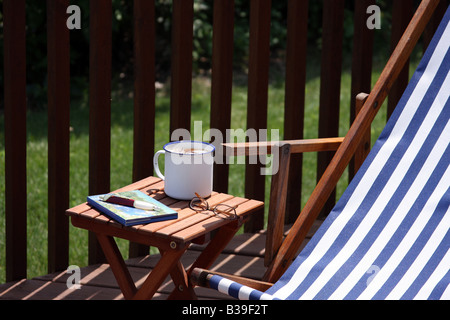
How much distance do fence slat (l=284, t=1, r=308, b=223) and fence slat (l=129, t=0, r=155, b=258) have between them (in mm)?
659

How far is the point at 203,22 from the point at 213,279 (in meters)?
4.14

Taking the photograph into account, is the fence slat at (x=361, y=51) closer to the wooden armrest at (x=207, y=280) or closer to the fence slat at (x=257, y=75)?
the fence slat at (x=257, y=75)

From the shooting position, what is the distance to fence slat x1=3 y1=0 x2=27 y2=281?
8.91 ft

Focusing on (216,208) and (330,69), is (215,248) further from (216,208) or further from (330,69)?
(330,69)

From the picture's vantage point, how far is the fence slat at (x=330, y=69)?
337 centimetres

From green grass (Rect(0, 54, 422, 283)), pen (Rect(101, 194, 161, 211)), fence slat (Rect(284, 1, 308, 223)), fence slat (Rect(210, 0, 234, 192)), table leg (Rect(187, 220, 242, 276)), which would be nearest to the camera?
pen (Rect(101, 194, 161, 211))

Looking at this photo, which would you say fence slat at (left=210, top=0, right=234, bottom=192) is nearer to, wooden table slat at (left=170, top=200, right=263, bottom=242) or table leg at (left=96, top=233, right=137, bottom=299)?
wooden table slat at (left=170, top=200, right=263, bottom=242)

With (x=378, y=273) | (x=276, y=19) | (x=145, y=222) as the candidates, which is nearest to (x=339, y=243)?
(x=378, y=273)

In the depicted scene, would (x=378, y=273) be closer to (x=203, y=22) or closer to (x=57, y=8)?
(x=57, y=8)

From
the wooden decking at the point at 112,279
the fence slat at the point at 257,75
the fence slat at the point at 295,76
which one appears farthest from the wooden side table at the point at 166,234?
the fence slat at the point at 295,76

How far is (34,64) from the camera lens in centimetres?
562

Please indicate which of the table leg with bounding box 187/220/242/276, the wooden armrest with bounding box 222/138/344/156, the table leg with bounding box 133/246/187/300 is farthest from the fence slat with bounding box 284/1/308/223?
the table leg with bounding box 133/246/187/300

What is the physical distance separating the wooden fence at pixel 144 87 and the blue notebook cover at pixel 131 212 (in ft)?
1.89
